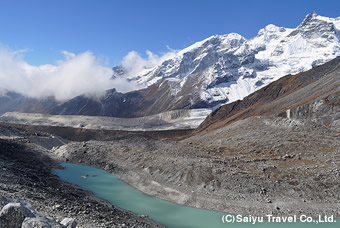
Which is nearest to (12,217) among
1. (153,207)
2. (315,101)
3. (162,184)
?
(153,207)

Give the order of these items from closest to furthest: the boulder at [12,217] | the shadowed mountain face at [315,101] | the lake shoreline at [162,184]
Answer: the boulder at [12,217]
the lake shoreline at [162,184]
the shadowed mountain face at [315,101]

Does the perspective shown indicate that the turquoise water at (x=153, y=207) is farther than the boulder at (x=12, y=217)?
Yes

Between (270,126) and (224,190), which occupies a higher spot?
(270,126)

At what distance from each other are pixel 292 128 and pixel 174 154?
24.7m

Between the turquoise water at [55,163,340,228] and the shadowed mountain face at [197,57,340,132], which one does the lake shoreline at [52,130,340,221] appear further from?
the shadowed mountain face at [197,57,340,132]

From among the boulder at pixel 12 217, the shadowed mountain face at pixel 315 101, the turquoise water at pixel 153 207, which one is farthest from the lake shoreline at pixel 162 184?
the shadowed mountain face at pixel 315 101

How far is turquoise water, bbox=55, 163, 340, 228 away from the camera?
2800cm

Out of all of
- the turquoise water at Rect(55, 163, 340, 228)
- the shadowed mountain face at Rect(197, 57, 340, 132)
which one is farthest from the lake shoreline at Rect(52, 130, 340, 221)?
the shadowed mountain face at Rect(197, 57, 340, 132)

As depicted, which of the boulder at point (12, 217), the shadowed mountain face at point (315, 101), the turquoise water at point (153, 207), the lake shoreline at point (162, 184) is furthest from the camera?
the shadowed mountain face at point (315, 101)

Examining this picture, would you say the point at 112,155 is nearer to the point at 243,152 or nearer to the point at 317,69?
the point at 243,152

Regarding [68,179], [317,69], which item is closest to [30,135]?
[68,179]

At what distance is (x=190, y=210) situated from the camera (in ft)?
104

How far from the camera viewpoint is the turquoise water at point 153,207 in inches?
1102

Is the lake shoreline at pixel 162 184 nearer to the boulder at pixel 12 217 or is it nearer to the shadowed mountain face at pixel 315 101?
the boulder at pixel 12 217
